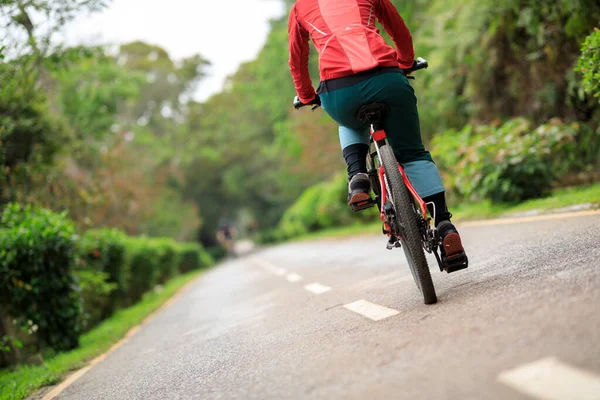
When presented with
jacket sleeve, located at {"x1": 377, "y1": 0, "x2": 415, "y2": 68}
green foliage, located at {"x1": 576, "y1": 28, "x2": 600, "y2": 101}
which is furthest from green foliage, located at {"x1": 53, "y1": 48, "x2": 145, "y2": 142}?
jacket sleeve, located at {"x1": 377, "y1": 0, "x2": 415, "y2": 68}

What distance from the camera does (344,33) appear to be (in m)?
3.81

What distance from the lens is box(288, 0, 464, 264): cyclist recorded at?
3.80 m

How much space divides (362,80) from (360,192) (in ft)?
2.44

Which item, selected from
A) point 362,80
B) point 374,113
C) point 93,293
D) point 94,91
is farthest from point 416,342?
point 94,91

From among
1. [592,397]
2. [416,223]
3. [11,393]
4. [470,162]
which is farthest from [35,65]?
[592,397]

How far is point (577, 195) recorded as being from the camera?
777cm

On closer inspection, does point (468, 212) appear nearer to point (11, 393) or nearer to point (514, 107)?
point (514, 107)

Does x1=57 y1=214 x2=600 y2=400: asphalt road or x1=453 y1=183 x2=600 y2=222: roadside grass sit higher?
x1=57 y1=214 x2=600 y2=400: asphalt road

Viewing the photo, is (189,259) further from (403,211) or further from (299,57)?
(403,211)

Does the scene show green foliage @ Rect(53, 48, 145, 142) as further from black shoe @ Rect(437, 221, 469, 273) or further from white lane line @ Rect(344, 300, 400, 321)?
black shoe @ Rect(437, 221, 469, 273)

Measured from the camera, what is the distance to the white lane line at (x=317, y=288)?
6750 mm

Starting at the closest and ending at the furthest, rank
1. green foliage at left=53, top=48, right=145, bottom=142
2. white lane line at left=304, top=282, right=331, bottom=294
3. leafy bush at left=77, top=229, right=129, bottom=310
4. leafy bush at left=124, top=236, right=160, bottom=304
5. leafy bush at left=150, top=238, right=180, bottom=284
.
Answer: white lane line at left=304, top=282, right=331, bottom=294, leafy bush at left=77, top=229, right=129, bottom=310, leafy bush at left=124, top=236, right=160, bottom=304, green foliage at left=53, top=48, right=145, bottom=142, leafy bush at left=150, top=238, right=180, bottom=284

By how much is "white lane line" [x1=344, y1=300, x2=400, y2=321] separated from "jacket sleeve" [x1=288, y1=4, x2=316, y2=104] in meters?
1.58

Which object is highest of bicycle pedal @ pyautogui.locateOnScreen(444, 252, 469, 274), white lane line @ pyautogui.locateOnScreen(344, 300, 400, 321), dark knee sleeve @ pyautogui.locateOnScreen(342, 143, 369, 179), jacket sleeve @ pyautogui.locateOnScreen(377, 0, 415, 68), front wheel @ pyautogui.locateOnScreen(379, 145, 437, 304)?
jacket sleeve @ pyautogui.locateOnScreen(377, 0, 415, 68)
